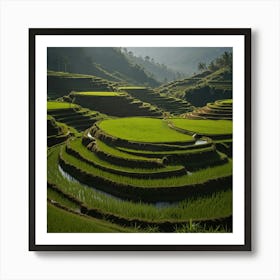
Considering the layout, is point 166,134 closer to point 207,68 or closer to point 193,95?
point 193,95

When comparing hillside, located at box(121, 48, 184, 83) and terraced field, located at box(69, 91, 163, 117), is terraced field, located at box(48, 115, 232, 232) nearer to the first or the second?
terraced field, located at box(69, 91, 163, 117)

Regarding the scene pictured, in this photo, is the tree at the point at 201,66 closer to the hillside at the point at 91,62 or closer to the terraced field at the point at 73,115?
the hillside at the point at 91,62

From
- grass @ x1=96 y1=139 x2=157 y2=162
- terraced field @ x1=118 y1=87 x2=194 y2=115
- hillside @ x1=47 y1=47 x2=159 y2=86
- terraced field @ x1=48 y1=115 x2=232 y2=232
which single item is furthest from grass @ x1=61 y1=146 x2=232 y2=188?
hillside @ x1=47 y1=47 x2=159 y2=86

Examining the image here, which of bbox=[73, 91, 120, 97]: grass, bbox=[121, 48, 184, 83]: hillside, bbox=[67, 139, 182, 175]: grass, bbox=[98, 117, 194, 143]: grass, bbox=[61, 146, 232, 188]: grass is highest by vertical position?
bbox=[121, 48, 184, 83]: hillside

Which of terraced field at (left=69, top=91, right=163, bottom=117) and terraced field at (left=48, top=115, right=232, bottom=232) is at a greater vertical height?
terraced field at (left=69, top=91, right=163, bottom=117)

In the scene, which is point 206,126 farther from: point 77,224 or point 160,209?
point 77,224

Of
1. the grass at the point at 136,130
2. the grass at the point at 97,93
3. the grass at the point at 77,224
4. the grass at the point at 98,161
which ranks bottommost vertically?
the grass at the point at 77,224

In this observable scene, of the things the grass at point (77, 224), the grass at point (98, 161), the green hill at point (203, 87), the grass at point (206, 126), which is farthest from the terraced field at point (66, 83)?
the grass at point (77, 224)

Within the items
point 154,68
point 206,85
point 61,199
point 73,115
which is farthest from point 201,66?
point 61,199
